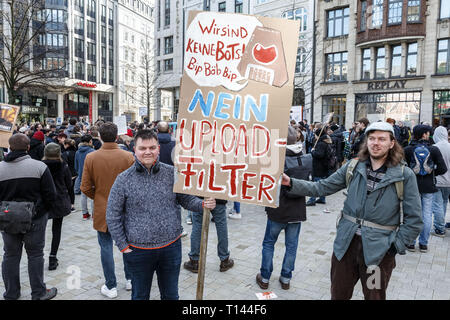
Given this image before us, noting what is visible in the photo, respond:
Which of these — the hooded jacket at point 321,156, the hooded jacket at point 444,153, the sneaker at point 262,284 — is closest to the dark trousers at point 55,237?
the sneaker at point 262,284

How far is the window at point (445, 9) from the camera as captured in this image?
21734mm

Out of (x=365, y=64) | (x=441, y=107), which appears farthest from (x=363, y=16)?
→ (x=441, y=107)

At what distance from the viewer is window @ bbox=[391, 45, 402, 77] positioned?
23625mm

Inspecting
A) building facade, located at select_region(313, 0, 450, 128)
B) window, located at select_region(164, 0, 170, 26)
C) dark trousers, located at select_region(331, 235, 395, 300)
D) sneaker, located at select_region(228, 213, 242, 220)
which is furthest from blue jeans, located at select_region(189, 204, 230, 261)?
window, located at select_region(164, 0, 170, 26)

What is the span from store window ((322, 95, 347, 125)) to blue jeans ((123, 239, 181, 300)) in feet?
81.2

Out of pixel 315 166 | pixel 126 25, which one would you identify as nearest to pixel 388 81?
pixel 315 166

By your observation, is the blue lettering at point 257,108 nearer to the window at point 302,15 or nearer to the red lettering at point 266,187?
the red lettering at point 266,187

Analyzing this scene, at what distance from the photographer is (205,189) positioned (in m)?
2.79

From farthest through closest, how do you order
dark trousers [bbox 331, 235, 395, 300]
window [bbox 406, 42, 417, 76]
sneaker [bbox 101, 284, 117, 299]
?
window [bbox 406, 42, 417, 76] < sneaker [bbox 101, 284, 117, 299] < dark trousers [bbox 331, 235, 395, 300]

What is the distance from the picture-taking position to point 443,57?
22.0 metres

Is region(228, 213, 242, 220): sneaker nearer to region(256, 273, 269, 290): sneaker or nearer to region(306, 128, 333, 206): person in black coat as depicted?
region(306, 128, 333, 206): person in black coat

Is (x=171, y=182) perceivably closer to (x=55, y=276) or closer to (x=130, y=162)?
(x=130, y=162)

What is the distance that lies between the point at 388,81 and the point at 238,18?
2430 cm
